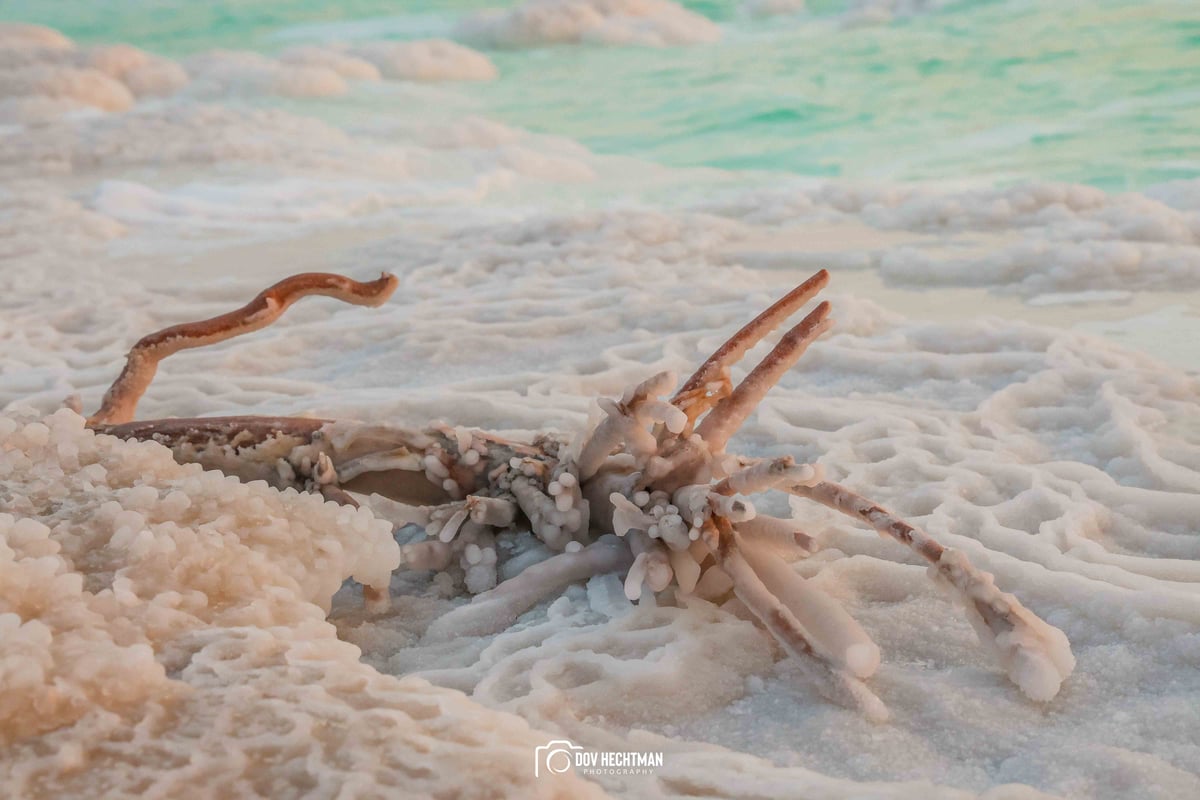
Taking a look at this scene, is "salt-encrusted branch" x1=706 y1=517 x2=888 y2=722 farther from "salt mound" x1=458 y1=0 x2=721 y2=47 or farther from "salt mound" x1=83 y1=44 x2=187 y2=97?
"salt mound" x1=458 y1=0 x2=721 y2=47

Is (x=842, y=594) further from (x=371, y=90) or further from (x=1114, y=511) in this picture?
(x=371, y=90)

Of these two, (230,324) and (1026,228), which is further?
(1026,228)

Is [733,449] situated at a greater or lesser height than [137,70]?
lesser

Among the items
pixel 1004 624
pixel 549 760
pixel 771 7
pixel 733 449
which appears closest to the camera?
pixel 549 760

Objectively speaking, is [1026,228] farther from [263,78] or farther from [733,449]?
[263,78]

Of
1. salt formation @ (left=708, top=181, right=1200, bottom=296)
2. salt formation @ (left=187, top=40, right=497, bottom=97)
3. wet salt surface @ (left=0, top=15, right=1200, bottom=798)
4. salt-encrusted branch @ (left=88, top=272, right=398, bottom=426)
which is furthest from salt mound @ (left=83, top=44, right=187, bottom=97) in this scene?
salt-encrusted branch @ (left=88, top=272, right=398, bottom=426)

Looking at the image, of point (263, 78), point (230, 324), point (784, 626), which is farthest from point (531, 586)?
point (263, 78)

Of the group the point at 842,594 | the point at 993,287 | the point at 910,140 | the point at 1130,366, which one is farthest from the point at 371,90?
the point at 842,594

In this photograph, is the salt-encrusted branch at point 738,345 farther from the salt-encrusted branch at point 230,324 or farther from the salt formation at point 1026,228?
the salt formation at point 1026,228

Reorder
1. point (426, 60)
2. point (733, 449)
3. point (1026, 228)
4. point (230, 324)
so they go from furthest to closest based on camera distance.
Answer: point (426, 60), point (1026, 228), point (733, 449), point (230, 324)
